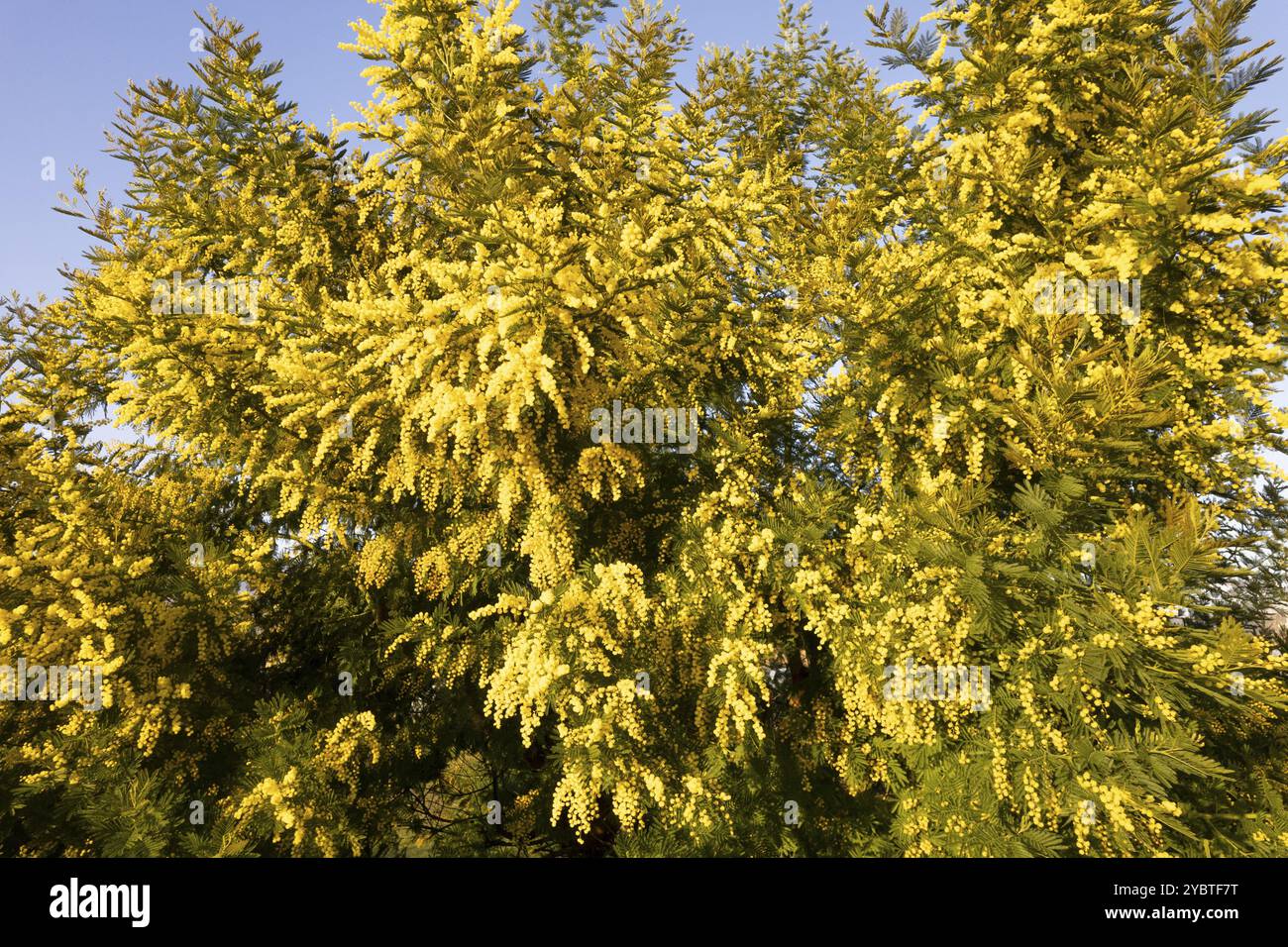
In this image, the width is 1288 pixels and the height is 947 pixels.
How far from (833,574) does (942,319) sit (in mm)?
2572

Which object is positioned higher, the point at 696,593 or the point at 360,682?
the point at 696,593

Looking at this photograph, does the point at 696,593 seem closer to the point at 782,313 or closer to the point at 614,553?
the point at 614,553

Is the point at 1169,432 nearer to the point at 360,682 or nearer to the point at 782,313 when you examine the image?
the point at 782,313

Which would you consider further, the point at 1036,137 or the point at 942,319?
the point at 1036,137

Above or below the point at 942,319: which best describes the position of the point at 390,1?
above

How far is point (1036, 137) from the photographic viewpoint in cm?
643

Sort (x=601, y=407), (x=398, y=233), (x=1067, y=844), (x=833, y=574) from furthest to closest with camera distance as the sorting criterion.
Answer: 1. (x=398, y=233)
2. (x=833, y=574)
3. (x=601, y=407)
4. (x=1067, y=844)

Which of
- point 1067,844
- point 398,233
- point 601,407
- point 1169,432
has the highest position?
point 398,233

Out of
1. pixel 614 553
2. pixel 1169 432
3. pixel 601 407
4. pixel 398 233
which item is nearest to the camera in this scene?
pixel 1169 432

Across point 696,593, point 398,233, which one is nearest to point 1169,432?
point 696,593

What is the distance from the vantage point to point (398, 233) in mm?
7477
